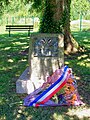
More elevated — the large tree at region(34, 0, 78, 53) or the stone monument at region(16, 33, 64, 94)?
the large tree at region(34, 0, 78, 53)

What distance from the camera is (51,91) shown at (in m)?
6.68

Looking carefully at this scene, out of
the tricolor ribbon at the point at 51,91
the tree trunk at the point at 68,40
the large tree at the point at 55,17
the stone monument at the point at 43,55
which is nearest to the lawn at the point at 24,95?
the tricolor ribbon at the point at 51,91

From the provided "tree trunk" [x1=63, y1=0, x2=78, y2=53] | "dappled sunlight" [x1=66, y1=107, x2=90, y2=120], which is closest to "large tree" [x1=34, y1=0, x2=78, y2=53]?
"tree trunk" [x1=63, y1=0, x2=78, y2=53]

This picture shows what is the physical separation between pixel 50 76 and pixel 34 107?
138 cm

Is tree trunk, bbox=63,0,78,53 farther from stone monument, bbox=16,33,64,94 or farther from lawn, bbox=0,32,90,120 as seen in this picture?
stone monument, bbox=16,33,64,94

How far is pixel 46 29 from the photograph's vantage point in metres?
11.9

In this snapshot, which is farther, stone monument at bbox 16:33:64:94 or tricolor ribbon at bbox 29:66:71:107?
stone monument at bbox 16:33:64:94

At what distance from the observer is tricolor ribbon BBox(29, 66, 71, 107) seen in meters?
6.55

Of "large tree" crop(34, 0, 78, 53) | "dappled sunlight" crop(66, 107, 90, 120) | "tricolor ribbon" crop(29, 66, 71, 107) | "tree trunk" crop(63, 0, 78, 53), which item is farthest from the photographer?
"tree trunk" crop(63, 0, 78, 53)

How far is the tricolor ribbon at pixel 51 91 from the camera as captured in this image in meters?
6.55

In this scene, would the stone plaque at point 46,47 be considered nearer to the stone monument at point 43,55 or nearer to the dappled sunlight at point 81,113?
the stone monument at point 43,55

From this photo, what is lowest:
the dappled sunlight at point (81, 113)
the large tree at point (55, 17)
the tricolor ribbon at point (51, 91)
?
the dappled sunlight at point (81, 113)

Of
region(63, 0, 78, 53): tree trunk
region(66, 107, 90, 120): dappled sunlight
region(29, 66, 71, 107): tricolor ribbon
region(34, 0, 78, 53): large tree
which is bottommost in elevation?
region(66, 107, 90, 120): dappled sunlight

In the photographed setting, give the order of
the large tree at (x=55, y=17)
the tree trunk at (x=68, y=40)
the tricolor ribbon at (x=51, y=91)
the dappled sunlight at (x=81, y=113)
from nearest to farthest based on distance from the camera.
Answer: the dappled sunlight at (x=81, y=113)
the tricolor ribbon at (x=51, y=91)
the large tree at (x=55, y=17)
the tree trunk at (x=68, y=40)
